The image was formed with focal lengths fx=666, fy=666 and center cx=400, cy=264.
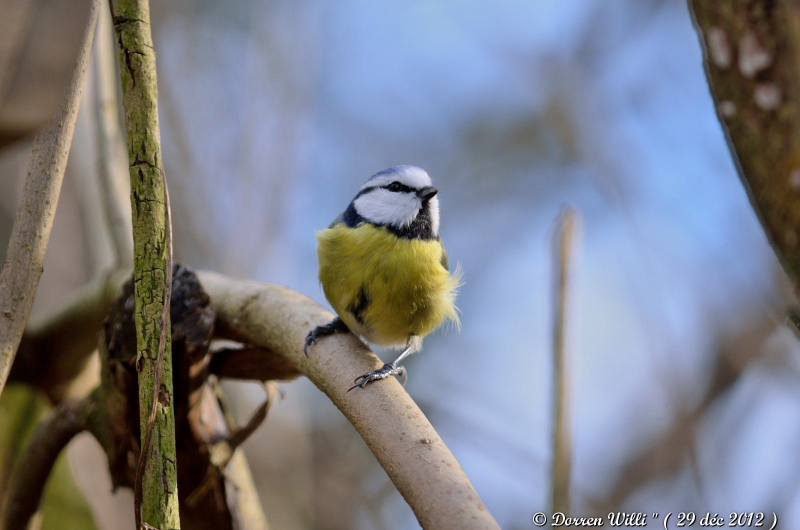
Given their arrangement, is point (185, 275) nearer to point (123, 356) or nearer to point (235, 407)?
point (123, 356)

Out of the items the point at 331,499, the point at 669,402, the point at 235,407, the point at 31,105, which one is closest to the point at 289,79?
the point at 235,407

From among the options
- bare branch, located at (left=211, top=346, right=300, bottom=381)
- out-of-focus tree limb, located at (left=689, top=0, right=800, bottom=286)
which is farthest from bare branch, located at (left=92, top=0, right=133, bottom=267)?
out-of-focus tree limb, located at (left=689, top=0, right=800, bottom=286)

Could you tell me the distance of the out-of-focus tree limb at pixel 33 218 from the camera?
2.28ft

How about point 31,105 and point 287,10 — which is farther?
point 287,10

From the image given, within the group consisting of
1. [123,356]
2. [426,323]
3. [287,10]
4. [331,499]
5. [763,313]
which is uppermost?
[287,10]

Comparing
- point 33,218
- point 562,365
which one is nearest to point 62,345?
point 33,218

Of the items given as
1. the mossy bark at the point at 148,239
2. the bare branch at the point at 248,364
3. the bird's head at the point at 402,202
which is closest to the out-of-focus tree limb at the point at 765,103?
the mossy bark at the point at 148,239

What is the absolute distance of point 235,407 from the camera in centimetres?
242

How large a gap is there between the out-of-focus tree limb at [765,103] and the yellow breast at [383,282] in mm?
811

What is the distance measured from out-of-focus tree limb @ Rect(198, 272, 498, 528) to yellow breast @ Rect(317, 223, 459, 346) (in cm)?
26

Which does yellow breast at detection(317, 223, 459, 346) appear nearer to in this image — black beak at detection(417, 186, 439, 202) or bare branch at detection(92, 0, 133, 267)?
black beak at detection(417, 186, 439, 202)

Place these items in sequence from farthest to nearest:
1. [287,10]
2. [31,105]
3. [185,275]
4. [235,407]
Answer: [287,10]
[235,407]
[185,275]
[31,105]

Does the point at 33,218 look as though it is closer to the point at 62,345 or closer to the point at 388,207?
the point at 62,345

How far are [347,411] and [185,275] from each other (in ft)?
1.21
